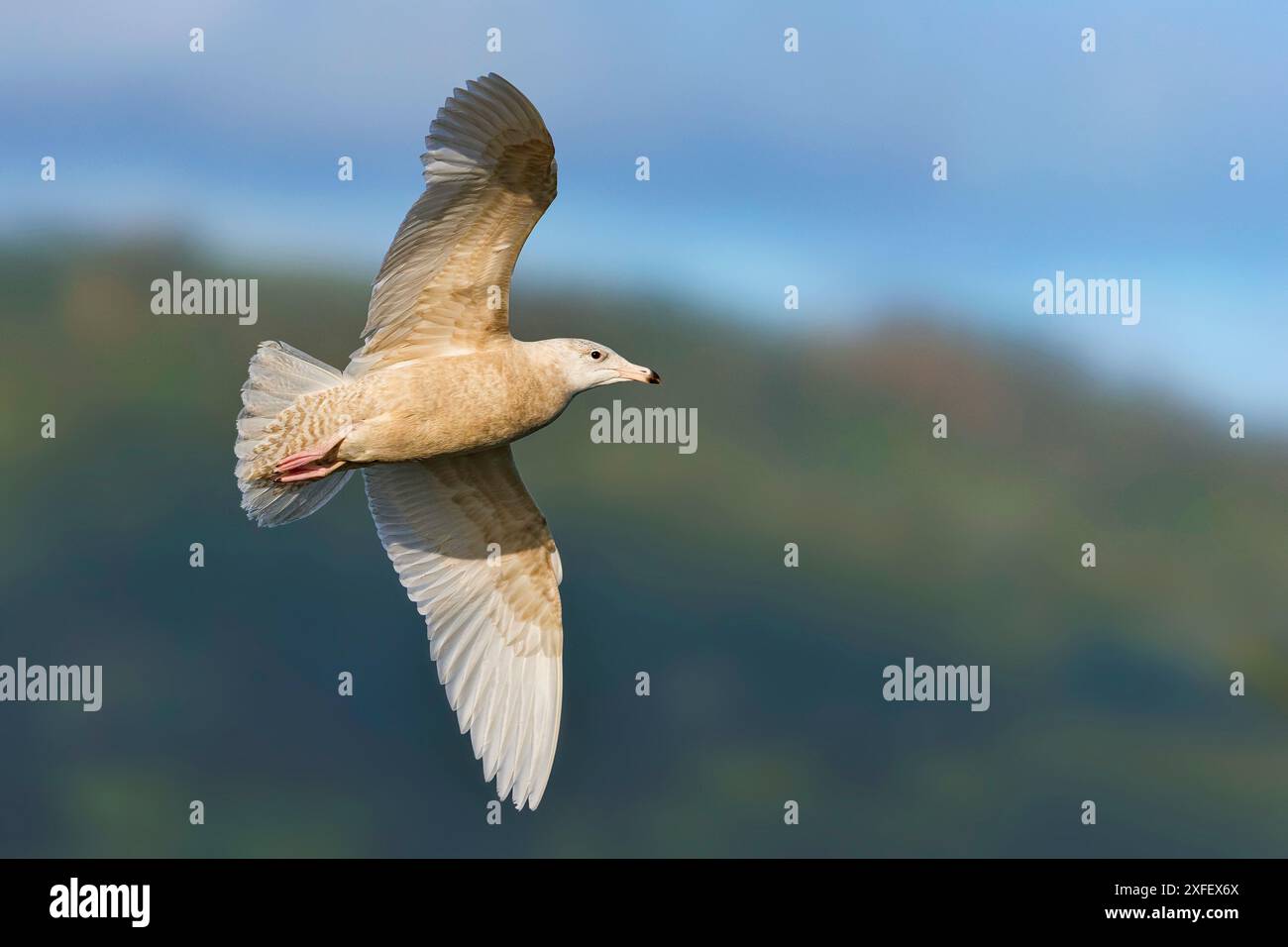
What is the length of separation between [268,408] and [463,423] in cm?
80

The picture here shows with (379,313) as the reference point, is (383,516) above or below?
below

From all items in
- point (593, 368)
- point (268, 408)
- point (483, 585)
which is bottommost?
point (483, 585)

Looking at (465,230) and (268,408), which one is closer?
(465,230)

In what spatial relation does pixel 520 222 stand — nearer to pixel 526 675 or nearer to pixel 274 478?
pixel 274 478

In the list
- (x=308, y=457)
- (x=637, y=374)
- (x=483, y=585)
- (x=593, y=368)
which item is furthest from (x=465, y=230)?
(x=483, y=585)

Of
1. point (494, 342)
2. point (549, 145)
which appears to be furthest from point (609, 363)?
point (549, 145)

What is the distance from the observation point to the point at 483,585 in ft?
19.7

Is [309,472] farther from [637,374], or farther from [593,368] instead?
[637,374]

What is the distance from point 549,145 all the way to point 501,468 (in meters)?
1.40

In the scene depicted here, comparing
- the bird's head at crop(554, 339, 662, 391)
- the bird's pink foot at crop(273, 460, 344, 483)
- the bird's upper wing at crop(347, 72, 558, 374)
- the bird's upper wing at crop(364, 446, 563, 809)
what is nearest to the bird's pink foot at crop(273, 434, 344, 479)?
the bird's pink foot at crop(273, 460, 344, 483)

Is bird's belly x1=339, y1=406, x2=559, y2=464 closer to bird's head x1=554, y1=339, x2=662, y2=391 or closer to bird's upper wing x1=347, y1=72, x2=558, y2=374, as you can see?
bird's head x1=554, y1=339, x2=662, y2=391

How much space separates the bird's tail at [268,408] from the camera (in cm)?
541

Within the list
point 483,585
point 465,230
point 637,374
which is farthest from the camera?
point 483,585

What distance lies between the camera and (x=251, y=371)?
18.0 feet
